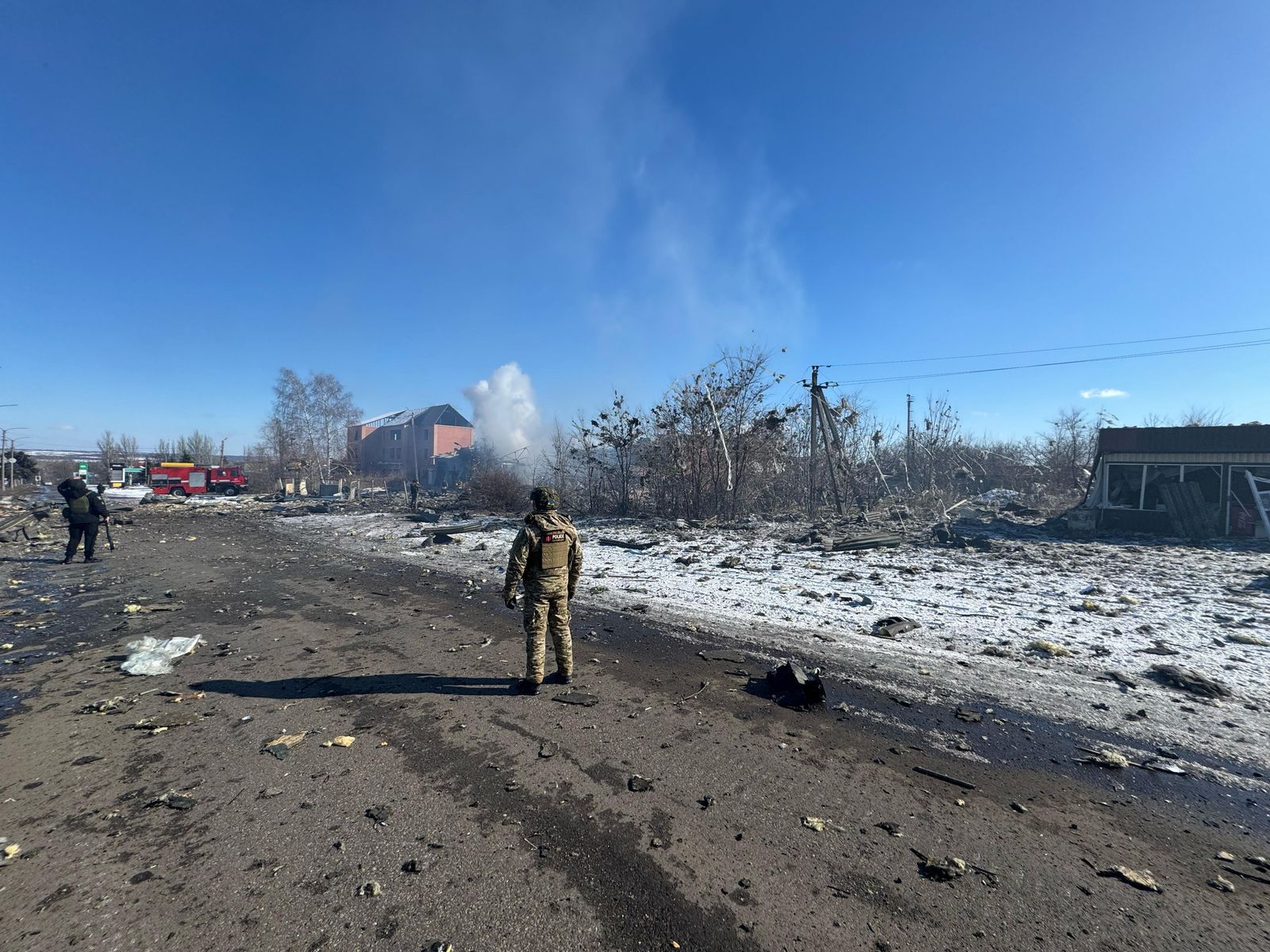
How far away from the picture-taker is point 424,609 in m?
7.63

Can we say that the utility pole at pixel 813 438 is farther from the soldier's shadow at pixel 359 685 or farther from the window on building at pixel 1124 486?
the soldier's shadow at pixel 359 685

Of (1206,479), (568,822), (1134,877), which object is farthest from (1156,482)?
(568,822)

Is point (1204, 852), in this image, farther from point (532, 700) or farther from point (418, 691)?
point (418, 691)

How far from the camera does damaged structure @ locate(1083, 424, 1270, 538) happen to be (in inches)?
578

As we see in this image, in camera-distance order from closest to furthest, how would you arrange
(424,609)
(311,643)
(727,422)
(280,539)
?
(311,643), (424,609), (280,539), (727,422)

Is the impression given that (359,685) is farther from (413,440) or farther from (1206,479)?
(413,440)

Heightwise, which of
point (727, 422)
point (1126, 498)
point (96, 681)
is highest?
point (727, 422)

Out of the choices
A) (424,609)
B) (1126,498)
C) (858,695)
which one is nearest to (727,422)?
(1126,498)

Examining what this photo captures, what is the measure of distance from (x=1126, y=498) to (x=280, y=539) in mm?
24729

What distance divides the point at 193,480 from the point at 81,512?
31.3 meters

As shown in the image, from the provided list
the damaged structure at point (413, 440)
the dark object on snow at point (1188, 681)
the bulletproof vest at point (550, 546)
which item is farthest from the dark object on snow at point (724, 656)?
the damaged structure at point (413, 440)

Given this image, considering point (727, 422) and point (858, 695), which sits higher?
point (727, 422)

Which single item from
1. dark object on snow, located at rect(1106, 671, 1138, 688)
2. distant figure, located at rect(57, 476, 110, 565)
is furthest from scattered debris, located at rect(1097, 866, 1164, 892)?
distant figure, located at rect(57, 476, 110, 565)

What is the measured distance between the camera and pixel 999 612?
7.07 meters
